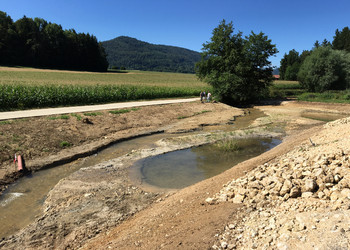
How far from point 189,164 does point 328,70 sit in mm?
44339

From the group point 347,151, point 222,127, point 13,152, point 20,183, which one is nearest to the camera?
point 347,151

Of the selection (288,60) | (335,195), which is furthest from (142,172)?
(288,60)

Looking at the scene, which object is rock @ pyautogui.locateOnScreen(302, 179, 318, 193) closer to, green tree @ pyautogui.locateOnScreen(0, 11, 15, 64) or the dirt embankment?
the dirt embankment

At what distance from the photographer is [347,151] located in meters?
6.62

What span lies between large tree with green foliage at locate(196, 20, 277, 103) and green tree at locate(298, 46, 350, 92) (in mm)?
14989

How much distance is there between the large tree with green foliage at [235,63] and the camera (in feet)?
109

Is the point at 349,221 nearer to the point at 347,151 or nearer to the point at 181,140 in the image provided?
the point at 347,151

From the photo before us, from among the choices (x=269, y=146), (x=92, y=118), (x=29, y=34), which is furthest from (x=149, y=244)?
(x=29, y=34)

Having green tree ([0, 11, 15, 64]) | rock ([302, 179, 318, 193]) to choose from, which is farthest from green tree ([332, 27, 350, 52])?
green tree ([0, 11, 15, 64])

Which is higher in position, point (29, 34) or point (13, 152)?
point (29, 34)

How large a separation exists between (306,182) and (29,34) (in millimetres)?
97418

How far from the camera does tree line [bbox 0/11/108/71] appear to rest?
77125 millimetres

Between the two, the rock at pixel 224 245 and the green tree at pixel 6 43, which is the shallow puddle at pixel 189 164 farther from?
the green tree at pixel 6 43

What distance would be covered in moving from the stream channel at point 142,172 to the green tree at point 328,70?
37.4 m
